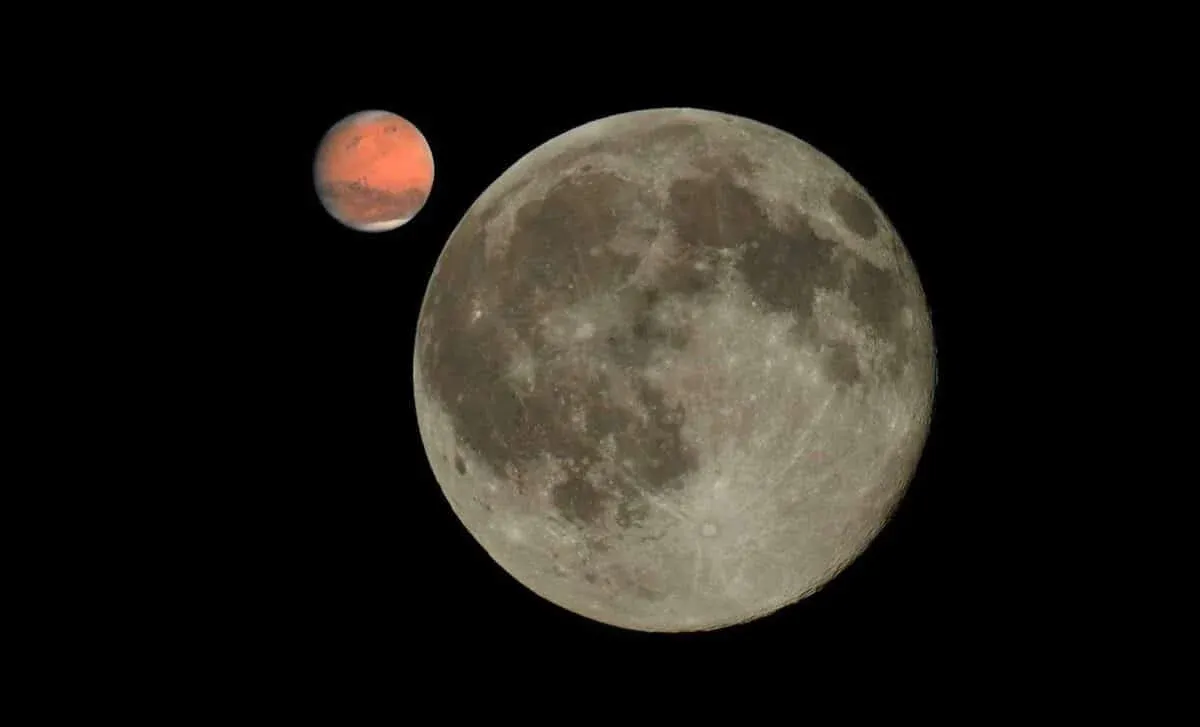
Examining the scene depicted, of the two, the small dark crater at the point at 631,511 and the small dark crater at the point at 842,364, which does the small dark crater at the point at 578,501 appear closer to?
the small dark crater at the point at 631,511

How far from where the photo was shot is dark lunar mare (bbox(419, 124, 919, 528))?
423 centimetres

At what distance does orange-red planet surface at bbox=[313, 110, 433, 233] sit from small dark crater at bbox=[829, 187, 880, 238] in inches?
115

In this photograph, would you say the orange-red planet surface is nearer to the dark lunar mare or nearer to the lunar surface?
the lunar surface

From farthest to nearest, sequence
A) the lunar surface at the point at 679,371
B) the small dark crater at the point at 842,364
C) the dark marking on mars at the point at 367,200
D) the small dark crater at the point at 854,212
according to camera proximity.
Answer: the dark marking on mars at the point at 367,200, the small dark crater at the point at 854,212, the small dark crater at the point at 842,364, the lunar surface at the point at 679,371

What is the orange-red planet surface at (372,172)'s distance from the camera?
6.14m

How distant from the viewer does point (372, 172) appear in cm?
614

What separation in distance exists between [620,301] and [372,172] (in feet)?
8.92

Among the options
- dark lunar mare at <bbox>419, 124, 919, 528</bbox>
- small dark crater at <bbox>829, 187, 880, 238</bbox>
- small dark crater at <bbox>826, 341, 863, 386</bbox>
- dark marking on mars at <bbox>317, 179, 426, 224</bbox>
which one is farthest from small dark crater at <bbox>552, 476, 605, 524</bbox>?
dark marking on mars at <bbox>317, 179, 426, 224</bbox>

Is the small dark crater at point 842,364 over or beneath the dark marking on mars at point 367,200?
beneath

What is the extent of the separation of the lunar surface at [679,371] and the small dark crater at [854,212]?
0.02 m

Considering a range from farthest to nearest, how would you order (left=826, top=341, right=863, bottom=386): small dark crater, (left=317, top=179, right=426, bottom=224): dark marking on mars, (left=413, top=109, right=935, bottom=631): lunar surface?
(left=317, top=179, right=426, bottom=224): dark marking on mars < (left=826, top=341, right=863, bottom=386): small dark crater < (left=413, top=109, right=935, bottom=631): lunar surface

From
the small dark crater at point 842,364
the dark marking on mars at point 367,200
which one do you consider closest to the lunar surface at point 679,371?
the small dark crater at point 842,364

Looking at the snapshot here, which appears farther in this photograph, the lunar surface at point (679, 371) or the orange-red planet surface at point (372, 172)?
the orange-red planet surface at point (372, 172)

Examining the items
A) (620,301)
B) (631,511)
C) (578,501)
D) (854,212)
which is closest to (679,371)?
(620,301)
